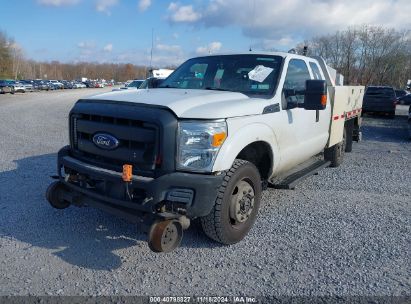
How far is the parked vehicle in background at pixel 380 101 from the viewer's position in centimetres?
2012

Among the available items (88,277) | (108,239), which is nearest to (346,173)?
(108,239)

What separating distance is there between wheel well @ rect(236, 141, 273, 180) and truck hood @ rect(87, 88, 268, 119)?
435 millimetres

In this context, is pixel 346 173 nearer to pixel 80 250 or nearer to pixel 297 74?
pixel 297 74

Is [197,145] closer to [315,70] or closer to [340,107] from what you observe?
[315,70]

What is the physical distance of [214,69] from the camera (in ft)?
16.6

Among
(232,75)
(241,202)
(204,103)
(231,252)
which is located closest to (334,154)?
(232,75)

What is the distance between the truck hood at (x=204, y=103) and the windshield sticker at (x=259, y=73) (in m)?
0.44

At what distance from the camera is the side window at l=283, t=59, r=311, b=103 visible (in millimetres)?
4744

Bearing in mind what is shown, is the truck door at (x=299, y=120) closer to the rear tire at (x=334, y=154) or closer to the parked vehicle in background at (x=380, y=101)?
the rear tire at (x=334, y=154)

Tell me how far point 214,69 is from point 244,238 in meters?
2.30

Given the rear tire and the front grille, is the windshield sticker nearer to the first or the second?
the front grille

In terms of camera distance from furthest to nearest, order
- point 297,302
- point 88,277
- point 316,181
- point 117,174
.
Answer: point 316,181, point 117,174, point 88,277, point 297,302

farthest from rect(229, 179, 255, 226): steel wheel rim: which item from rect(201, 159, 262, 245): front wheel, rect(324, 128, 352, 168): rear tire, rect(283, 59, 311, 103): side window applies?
rect(324, 128, 352, 168): rear tire

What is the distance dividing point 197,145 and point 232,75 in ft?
5.86
